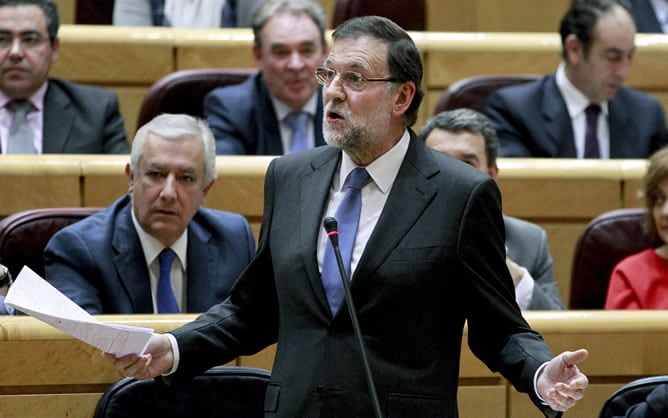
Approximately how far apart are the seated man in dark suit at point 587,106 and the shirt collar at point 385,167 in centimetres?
123

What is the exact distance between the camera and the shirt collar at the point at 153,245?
1735 millimetres

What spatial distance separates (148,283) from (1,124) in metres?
0.71

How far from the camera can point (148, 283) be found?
67.2 inches

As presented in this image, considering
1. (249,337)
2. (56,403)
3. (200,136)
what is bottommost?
(56,403)

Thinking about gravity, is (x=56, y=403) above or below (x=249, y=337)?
below

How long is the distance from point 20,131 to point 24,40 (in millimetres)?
168

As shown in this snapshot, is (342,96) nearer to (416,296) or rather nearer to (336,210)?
(336,210)

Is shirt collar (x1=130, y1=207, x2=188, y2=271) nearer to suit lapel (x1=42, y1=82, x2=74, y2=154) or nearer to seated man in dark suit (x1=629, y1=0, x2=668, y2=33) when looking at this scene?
suit lapel (x1=42, y1=82, x2=74, y2=154)

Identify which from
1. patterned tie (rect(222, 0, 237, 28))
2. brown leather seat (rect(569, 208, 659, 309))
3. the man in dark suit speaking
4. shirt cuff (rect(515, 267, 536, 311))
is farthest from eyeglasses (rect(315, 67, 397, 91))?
patterned tie (rect(222, 0, 237, 28))

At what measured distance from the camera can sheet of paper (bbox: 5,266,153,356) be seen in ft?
3.53

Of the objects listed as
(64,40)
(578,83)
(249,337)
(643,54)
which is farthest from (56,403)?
(643,54)

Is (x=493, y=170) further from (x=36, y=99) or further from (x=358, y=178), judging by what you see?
(x=36, y=99)

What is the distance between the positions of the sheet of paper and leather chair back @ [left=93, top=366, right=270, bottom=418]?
0.21m

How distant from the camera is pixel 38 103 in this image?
228cm
